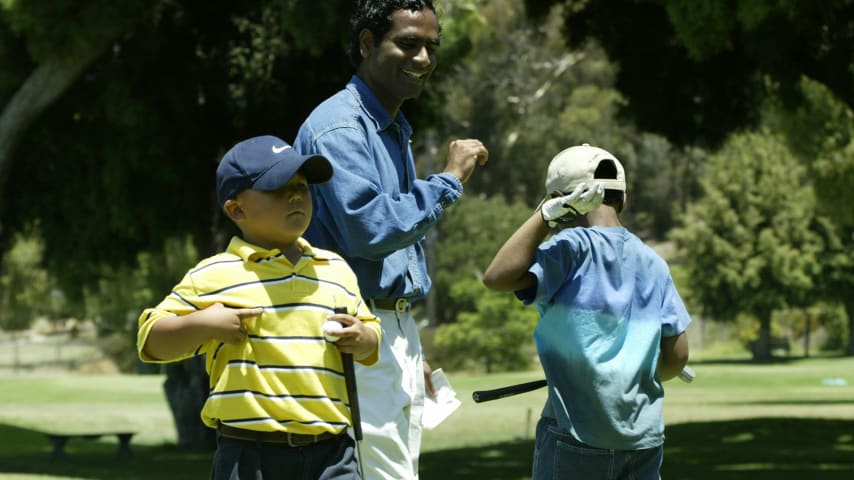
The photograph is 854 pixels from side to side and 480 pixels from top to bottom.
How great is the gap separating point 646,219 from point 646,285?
197ft

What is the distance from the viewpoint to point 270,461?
394cm

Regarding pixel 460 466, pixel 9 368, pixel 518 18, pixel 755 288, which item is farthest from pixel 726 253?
pixel 460 466

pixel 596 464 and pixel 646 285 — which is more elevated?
pixel 646 285

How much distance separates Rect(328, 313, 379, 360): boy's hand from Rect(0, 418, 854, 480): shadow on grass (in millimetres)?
9296

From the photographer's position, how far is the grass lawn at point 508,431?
14.5 m

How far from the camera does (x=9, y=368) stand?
55.9m

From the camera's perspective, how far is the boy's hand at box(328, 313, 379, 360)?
3852 millimetres

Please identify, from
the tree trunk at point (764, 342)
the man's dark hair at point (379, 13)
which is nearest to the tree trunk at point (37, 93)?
the man's dark hair at point (379, 13)

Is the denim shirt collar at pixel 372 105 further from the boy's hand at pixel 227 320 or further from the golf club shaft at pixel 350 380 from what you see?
the boy's hand at pixel 227 320

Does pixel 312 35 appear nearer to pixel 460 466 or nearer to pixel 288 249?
pixel 460 466

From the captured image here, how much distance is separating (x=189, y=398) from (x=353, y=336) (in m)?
15.0

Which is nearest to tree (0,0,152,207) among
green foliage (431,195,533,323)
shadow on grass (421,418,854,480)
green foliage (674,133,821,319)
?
shadow on grass (421,418,854,480)

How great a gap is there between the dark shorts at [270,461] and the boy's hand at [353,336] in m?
0.27

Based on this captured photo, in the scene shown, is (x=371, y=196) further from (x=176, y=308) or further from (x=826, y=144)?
(x=826, y=144)
